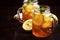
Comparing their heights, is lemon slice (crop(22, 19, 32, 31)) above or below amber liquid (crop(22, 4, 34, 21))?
below

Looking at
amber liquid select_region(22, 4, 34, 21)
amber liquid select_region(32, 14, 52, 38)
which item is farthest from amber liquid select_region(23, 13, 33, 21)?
amber liquid select_region(32, 14, 52, 38)

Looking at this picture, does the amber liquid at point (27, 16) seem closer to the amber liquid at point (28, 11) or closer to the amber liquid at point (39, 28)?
the amber liquid at point (28, 11)

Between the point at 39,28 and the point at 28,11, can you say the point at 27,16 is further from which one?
the point at 39,28

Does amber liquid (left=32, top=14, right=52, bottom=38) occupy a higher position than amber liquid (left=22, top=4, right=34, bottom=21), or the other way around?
amber liquid (left=22, top=4, right=34, bottom=21)

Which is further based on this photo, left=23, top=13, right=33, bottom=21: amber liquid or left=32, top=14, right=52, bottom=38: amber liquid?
left=23, top=13, right=33, bottom=21: amber liquid

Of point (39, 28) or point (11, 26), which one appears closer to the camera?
point (39, 28)

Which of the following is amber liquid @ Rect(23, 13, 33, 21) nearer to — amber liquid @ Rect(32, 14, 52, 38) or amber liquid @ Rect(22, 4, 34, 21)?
amber liquid @ Rect(22, 4, 34, 21)

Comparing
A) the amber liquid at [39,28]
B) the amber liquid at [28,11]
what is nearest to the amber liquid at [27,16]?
the amber liquid at [28,11]

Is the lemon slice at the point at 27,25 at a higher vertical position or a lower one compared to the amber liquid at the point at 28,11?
lower

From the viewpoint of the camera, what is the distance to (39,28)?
→ 3.86 ft

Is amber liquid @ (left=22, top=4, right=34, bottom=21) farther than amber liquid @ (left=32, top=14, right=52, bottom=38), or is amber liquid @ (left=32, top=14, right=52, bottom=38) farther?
amber liquid @ (left=22, top=4, right=34, bottom=21)

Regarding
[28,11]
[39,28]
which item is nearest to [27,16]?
[28,11]

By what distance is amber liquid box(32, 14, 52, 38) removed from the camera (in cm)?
117

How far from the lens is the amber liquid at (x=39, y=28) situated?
3.82ft
